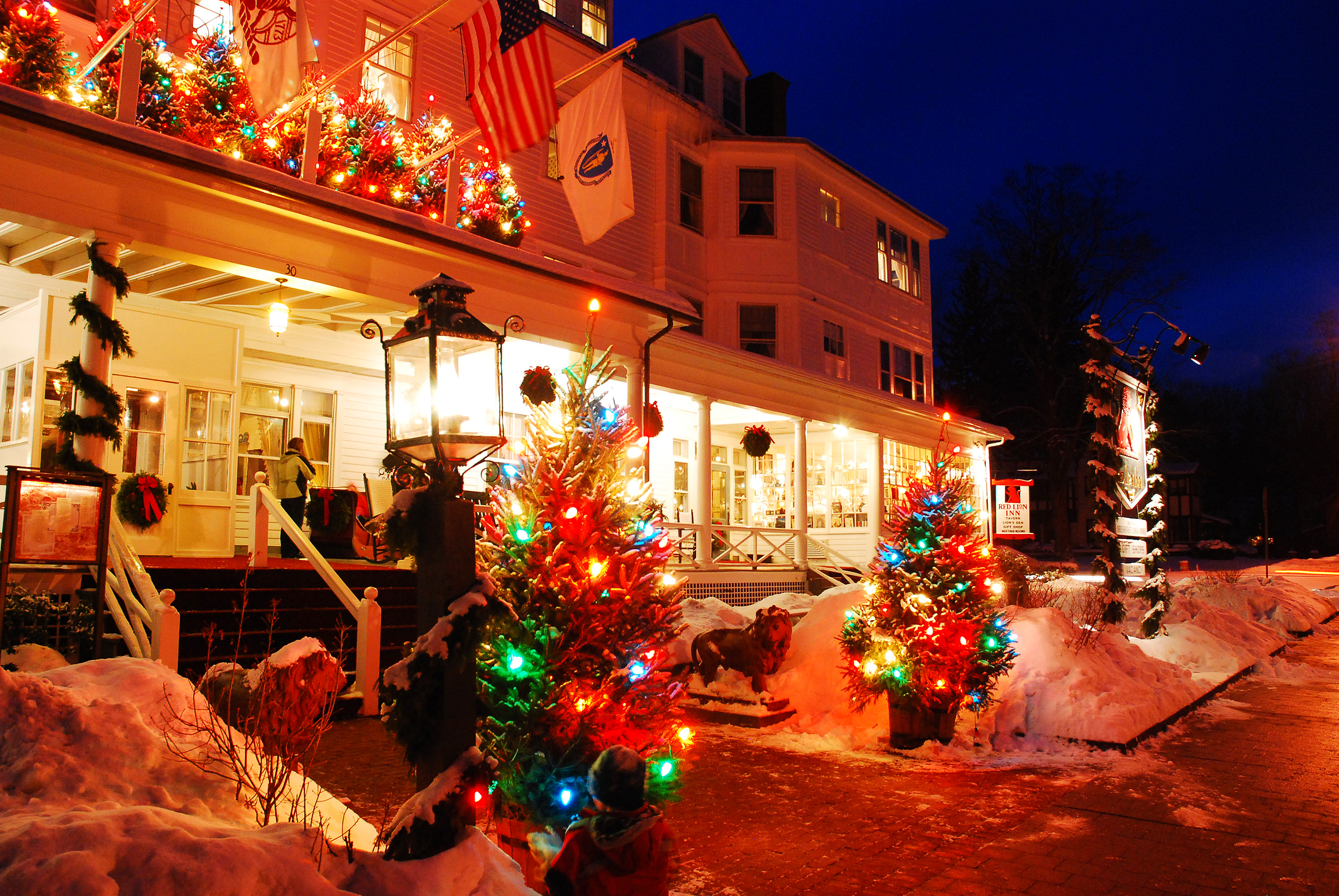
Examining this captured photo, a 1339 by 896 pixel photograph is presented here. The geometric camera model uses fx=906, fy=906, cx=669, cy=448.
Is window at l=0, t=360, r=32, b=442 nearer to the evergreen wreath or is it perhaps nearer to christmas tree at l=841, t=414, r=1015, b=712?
the evergreen wreath

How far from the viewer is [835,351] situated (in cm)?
2278

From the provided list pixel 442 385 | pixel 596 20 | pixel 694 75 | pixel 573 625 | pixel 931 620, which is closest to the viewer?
pixel 442 385

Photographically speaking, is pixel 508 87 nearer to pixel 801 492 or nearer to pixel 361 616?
pixel 361 616

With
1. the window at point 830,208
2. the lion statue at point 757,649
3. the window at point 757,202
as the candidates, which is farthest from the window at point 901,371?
the lion statue at point 757,649

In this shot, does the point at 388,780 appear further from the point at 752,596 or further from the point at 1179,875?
the point at 752,596

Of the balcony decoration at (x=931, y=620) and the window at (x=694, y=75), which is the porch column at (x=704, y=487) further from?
the window at (x=694, y=75)

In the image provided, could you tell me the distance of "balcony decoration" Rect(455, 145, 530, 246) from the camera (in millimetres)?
12297

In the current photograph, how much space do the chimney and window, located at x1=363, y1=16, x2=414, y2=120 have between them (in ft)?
37.3

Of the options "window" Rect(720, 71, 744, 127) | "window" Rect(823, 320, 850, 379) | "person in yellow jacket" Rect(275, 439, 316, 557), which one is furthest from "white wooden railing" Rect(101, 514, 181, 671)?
"window" Rect(720, 71, 744, 127)

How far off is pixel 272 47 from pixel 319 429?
21.6 feet

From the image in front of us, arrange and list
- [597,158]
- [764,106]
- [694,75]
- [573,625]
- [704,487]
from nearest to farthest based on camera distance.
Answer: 1. [573,625]
2. [597,158]
3. [704,487]
4. [694,75]
5. [764,106]

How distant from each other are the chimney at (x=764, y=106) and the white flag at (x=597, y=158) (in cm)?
1368

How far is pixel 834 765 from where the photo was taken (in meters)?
7.43

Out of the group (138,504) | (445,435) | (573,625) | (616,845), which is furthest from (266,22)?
(616,845)
